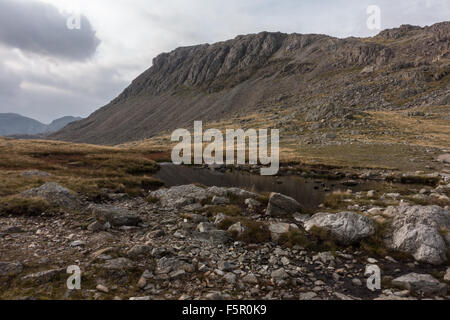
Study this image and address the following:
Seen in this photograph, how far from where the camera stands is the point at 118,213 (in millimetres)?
13555

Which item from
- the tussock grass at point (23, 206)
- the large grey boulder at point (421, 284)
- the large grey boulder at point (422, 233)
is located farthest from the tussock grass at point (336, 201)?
the tussock grass at point (23, 206)

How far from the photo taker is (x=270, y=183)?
113 feet

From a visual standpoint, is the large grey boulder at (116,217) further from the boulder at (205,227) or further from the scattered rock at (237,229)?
the scattered rock at (237,229)

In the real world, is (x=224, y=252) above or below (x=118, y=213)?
below

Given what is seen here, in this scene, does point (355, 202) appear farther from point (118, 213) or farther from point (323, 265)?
point (118, 213)

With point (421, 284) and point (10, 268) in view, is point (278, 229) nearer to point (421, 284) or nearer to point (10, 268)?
point (421, 284)

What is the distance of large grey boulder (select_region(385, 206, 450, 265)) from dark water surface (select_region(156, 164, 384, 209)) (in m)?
10.8

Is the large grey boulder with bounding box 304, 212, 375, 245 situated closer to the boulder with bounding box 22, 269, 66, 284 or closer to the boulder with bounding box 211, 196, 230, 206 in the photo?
the boulder with bounding box 211, 196, 230, 206

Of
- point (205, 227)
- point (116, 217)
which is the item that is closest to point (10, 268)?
point (116, 217)

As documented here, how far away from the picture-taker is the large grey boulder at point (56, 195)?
15438 millimetres

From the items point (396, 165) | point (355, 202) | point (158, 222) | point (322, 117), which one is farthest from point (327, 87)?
point (158, 222)

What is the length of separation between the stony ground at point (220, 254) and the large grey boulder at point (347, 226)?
0.16ft
